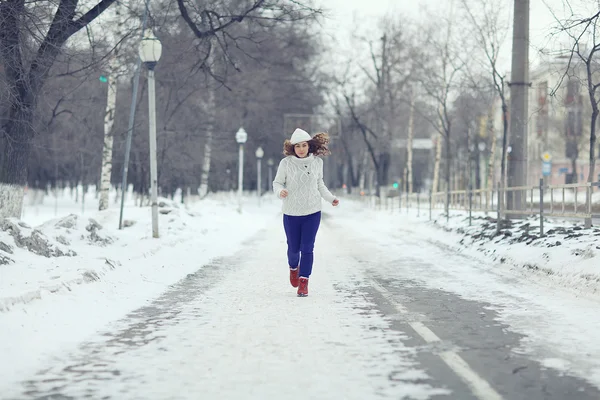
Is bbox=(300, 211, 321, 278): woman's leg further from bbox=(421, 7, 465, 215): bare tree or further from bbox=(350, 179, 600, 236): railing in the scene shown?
bbox=(421, 7, 465, 215): bare tree

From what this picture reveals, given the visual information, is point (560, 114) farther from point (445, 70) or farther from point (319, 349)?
point (319, 349)

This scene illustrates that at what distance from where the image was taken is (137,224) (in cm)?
2114

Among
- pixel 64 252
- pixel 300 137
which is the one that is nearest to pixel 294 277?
pixel 300 137

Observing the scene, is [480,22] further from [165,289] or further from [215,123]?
[165,289]

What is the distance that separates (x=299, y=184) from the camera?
355 inches

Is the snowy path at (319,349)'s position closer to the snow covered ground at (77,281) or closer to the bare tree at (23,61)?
the snow covered ground at (77,281)

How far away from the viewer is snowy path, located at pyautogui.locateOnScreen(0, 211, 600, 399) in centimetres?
466

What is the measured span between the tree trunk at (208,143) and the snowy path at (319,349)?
27.3m

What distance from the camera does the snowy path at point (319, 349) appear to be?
15.3 feet

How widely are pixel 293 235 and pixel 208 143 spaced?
3221cm

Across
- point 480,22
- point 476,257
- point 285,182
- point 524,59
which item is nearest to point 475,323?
point 285,182

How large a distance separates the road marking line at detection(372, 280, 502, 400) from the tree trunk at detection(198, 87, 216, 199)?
96.6ft

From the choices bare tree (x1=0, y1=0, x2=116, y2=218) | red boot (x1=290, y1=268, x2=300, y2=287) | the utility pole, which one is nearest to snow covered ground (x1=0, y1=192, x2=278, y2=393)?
bare tree (x1=0, y1=0, x2=116, y2=218)

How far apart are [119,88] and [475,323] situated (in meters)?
32.9
